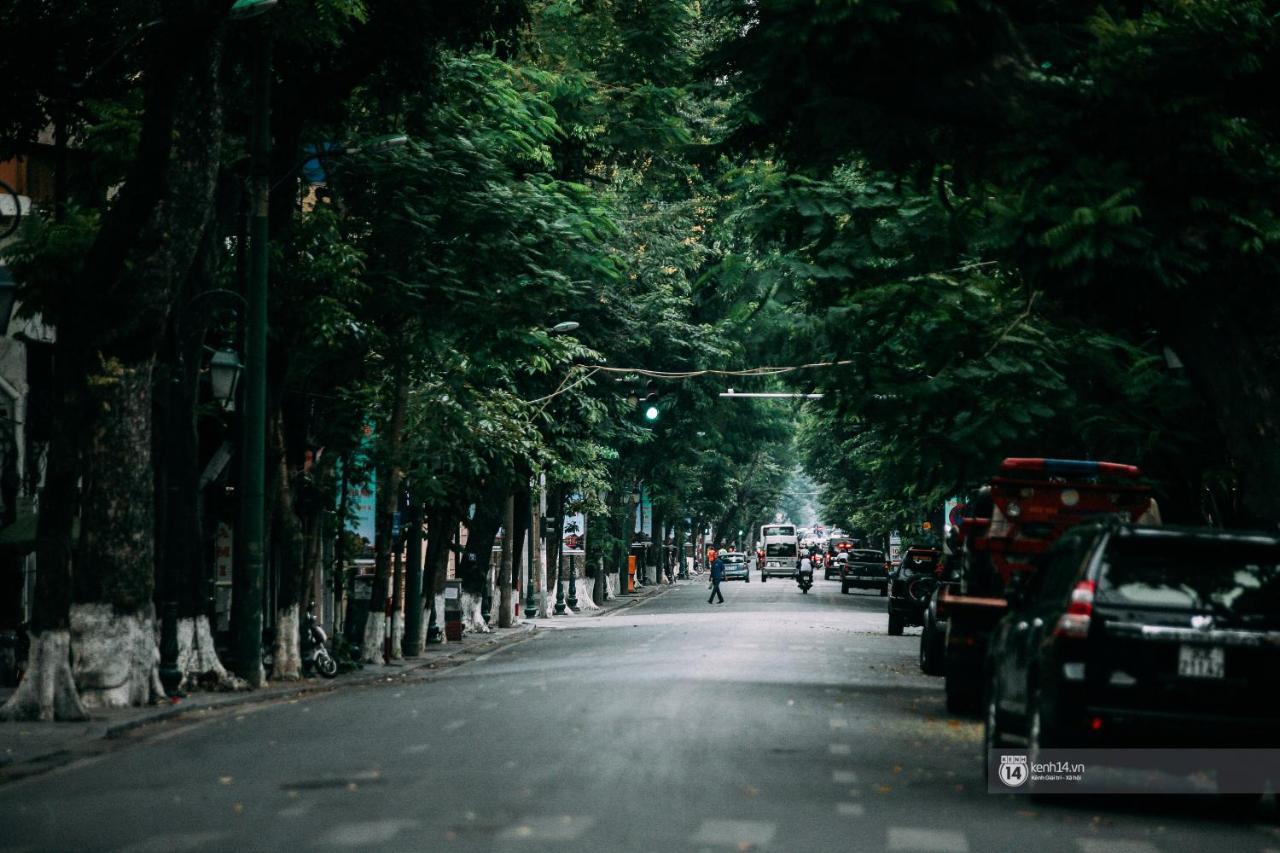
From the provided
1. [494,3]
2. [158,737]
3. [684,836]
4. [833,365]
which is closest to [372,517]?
[494,3]

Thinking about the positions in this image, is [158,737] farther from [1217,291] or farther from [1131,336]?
[1131,336]

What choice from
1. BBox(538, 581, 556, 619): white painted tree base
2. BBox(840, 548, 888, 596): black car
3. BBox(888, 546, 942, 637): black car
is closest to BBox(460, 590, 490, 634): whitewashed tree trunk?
BBox(888, 546, 942, 637): black car

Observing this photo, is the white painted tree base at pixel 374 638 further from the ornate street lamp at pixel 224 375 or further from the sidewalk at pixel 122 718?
the ornate street lamp at pixel 224 375

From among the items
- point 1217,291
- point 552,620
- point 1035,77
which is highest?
point 1035,77

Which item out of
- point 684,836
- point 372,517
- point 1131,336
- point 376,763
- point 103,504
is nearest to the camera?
point 684,836

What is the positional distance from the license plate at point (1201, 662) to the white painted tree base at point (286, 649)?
683 inches

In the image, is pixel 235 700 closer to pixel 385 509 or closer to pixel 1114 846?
pixel 385 509

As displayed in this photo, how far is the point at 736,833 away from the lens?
10.2 metres

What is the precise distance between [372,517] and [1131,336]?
17.6m

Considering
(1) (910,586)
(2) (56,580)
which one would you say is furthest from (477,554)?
(2) (56,580)

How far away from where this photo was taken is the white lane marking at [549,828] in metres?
10.0

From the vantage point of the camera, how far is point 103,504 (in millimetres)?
20547

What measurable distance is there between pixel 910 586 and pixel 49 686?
24.3 metres

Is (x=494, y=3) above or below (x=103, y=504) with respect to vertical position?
above
